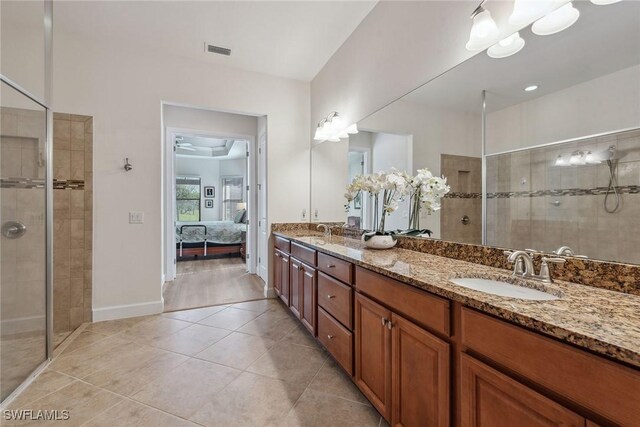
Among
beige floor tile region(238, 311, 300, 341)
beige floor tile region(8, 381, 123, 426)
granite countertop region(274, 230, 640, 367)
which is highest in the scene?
granite countertop region(274, 230, 640, 367)

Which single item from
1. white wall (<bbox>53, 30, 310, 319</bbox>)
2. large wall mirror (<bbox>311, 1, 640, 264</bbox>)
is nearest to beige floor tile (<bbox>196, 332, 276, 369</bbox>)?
white wall (<bbox>53, 30, 310, 319</bbox>)

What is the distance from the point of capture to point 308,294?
96.7 inches

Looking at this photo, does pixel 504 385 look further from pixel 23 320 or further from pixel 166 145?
pixel 166 145

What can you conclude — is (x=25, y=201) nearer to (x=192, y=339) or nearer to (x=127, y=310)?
(x=127, y=310)

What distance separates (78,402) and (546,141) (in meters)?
2.99

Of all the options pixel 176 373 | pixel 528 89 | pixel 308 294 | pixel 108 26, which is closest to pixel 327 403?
pixel 308 294

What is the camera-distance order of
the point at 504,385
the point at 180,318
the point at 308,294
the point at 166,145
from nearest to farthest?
the point at 504,385 → the point at 308,294 → the point at 180,318 → the point at 166,145

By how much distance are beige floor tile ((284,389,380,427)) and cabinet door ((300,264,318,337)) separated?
2.05 feet

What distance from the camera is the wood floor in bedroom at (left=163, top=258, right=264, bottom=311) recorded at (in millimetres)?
3514

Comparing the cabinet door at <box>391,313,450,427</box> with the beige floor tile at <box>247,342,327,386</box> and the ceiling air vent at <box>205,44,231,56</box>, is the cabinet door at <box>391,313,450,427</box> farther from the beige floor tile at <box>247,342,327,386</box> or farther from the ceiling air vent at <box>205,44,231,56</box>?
the ceiling air vent at <box>205,44,231,56</box>

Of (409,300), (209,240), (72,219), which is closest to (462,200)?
(409,300)

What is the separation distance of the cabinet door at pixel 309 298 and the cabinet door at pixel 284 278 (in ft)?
1.57

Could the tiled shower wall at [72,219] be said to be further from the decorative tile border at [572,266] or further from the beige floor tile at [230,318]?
the decorative tile border at [572,266]

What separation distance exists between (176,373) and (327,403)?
3.72 ft
